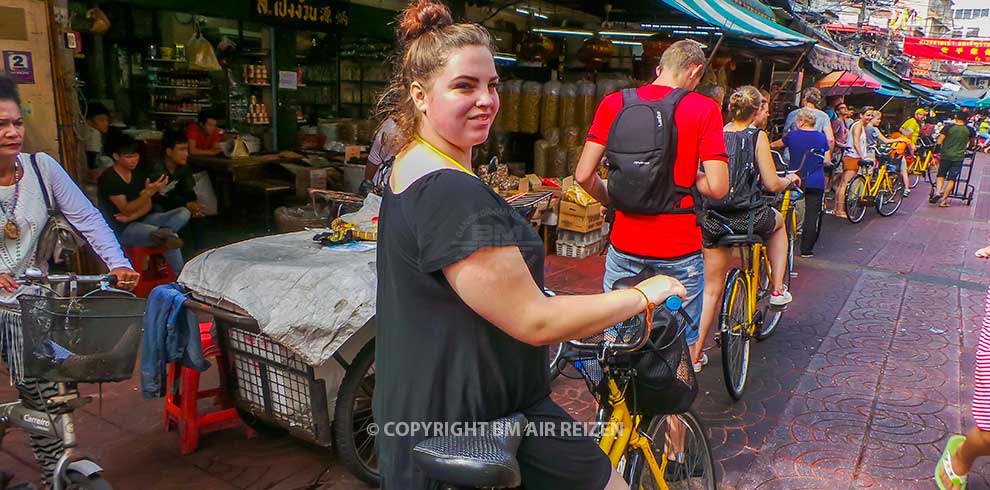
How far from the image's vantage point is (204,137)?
27.2ft

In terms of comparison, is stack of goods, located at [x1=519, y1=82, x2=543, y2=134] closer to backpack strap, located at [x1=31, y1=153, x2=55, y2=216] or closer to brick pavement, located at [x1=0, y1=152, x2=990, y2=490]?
brick pavement, located at [x1=0, y1=152, x2=990, y2=490]

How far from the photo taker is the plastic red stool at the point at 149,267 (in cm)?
562

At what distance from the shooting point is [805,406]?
4.30 m

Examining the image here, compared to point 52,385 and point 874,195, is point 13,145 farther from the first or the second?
point 874,195

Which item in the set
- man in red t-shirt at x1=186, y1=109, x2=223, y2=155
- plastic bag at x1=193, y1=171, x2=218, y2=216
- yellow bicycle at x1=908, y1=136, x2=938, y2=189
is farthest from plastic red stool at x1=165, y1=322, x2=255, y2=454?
yellow bicycle at x1=908, y1=136, x2=938, y2=189

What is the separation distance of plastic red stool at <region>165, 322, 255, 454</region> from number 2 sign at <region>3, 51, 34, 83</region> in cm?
255

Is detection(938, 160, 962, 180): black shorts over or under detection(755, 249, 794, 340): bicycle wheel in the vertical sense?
over

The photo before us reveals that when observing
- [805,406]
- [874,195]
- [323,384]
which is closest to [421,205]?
[323,384]

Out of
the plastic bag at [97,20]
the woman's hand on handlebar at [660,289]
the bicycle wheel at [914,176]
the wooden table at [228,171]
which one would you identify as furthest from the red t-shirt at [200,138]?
the bicycle wheel at [914,176]

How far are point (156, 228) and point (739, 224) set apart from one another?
442 cm

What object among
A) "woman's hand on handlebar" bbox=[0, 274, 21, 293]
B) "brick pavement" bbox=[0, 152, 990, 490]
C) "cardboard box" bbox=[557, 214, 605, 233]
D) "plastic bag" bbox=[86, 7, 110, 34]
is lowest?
"brick pavement" bbox=[0, 152, 990, 490]

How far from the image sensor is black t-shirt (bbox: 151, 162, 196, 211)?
5.85 meters

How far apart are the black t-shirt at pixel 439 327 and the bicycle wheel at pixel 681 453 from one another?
0.91m

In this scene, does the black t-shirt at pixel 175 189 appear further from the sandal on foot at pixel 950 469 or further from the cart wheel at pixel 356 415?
the sandal on foot at pixel 950 469
